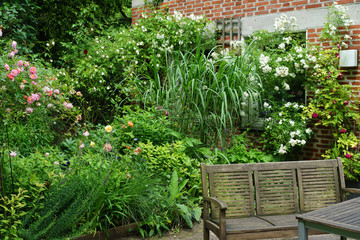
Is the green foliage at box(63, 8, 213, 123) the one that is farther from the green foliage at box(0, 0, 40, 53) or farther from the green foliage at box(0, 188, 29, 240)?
the green foliage at box(0, 188, 29, 240)

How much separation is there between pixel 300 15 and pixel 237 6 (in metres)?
1.26

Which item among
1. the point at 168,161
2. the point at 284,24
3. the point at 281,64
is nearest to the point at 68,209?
the point at 168,161

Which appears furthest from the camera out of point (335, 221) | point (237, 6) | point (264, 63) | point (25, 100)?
point (237, 6)

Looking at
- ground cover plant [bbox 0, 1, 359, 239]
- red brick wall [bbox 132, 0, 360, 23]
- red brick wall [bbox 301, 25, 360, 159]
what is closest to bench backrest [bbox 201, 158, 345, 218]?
ground cover plant [bbox 0, 1, 359, 239]

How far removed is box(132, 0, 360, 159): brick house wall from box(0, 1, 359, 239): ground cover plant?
189 mm

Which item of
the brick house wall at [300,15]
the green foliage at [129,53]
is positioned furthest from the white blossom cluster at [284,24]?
the green foliage at [129,53]

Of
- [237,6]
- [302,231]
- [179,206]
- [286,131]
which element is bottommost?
[179,206]

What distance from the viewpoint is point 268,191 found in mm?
3928

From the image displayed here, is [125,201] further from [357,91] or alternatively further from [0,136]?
[357,91]

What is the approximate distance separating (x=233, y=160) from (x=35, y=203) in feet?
8.83

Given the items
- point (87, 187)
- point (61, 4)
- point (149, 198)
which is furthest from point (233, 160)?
point (61, 4)

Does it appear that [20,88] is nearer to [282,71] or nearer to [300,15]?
[282,71]

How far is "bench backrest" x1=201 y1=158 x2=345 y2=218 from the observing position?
150 inches

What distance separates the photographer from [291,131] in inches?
234
